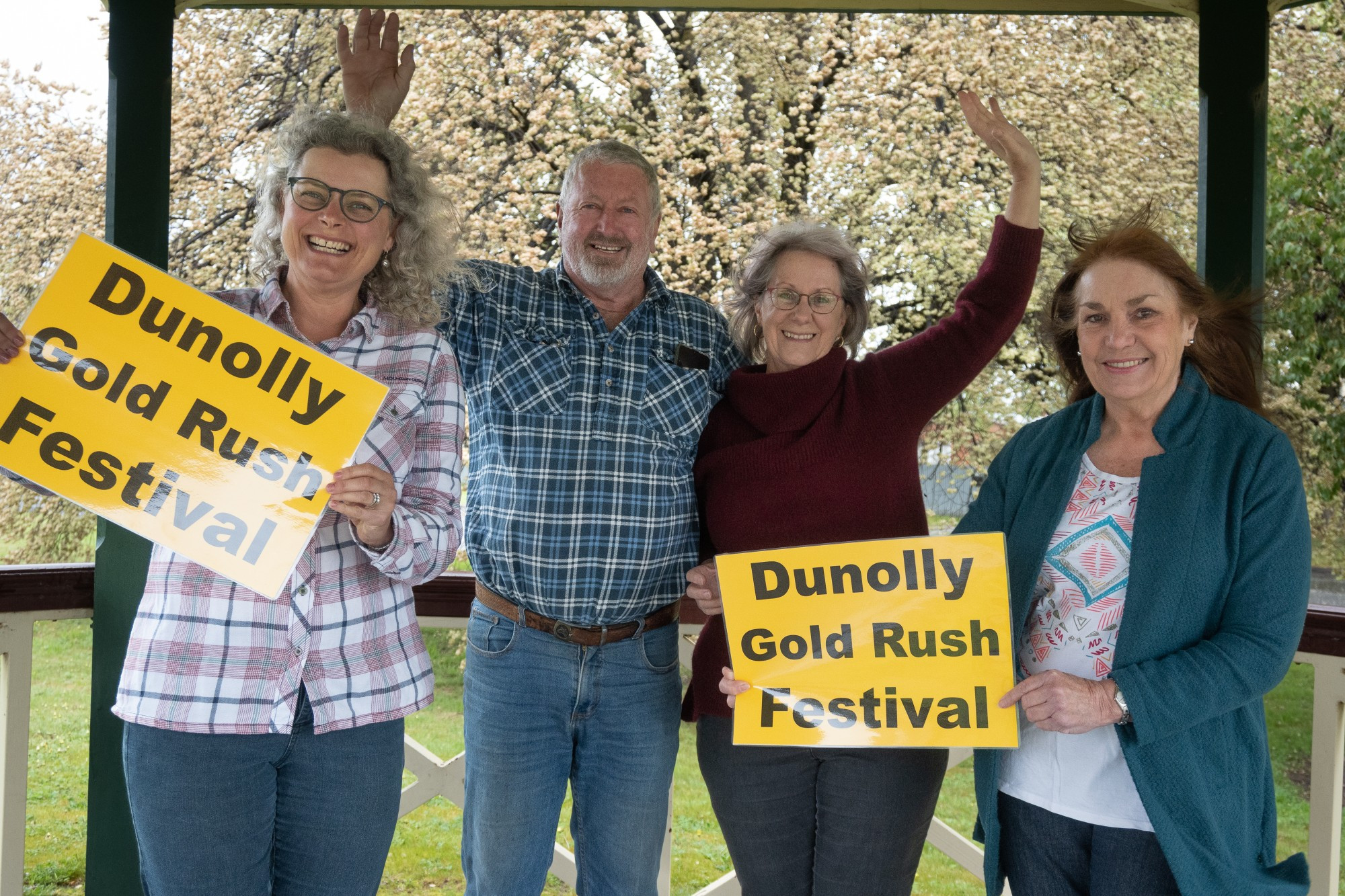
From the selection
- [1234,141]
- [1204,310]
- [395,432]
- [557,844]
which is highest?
[1234,141]

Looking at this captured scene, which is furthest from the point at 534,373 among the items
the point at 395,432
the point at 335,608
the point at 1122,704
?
the point at 1122,704

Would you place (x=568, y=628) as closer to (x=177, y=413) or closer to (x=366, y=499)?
(x=366, y=499)

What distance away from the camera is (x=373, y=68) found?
2279 mm

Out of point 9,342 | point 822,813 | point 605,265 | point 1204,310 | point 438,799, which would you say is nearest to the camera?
point 9,342

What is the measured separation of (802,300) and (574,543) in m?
0.66

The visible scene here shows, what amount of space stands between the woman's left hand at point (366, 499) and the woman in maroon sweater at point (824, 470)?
2.20 feet

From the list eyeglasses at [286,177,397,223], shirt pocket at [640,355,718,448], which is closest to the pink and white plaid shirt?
eyeglasses at [286,177,397,223]

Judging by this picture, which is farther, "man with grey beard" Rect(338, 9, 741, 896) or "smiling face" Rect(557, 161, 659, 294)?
"smiling face" Rect(557, 161, 659, 294)

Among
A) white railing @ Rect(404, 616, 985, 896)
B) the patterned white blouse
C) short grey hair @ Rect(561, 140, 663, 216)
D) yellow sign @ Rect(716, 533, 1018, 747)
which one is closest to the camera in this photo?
the patterned white blouse

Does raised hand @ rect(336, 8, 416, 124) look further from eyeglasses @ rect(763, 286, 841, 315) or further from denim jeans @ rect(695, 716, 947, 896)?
denim jeans @ rect(695, 716, 947, 896)

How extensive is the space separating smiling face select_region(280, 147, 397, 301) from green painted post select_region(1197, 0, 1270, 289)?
1795 mm

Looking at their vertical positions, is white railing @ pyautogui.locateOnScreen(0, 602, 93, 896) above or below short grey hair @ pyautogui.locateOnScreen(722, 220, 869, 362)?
below

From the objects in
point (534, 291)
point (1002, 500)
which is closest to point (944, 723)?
point (1002, 500)

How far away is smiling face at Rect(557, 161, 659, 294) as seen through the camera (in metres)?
2.25
